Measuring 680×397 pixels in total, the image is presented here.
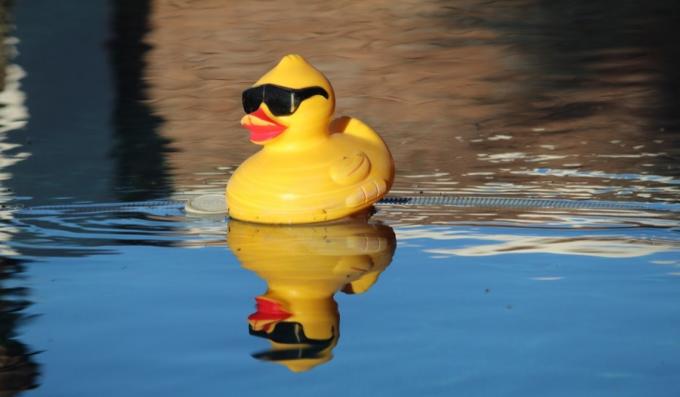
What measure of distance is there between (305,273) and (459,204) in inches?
72.1

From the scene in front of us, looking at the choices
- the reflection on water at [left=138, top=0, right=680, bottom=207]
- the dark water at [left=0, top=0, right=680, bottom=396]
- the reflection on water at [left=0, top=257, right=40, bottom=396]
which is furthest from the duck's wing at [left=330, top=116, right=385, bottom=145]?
the reflection on water at [left=0, top=257, right=40, bottom=396]

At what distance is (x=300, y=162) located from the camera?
Answer: 22.6 ft

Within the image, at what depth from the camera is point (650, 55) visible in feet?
46.0

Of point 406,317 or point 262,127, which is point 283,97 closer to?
point 262,127

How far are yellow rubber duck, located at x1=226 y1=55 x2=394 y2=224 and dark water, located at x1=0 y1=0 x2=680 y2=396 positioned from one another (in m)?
0.16

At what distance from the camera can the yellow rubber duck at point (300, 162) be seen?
682 centimetres

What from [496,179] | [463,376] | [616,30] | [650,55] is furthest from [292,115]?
[616,30]

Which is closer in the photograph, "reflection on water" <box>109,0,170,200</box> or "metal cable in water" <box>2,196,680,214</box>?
"metal cable in water" <box>2,196,680,214</box>

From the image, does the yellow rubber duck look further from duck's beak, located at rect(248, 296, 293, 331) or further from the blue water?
duck's beak, located at rect(248, 296, 293, 331)

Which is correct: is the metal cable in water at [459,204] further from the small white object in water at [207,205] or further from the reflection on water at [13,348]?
the reflection on water at [13,348]

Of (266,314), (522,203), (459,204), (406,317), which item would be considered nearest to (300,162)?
(459,204)

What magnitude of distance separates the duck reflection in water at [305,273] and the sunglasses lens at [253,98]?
2.14 ft

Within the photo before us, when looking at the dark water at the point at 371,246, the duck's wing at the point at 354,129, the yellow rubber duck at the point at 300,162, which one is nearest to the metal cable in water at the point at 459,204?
the dark water at the point at 371,246

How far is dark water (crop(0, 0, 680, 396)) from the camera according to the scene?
4688 mm
